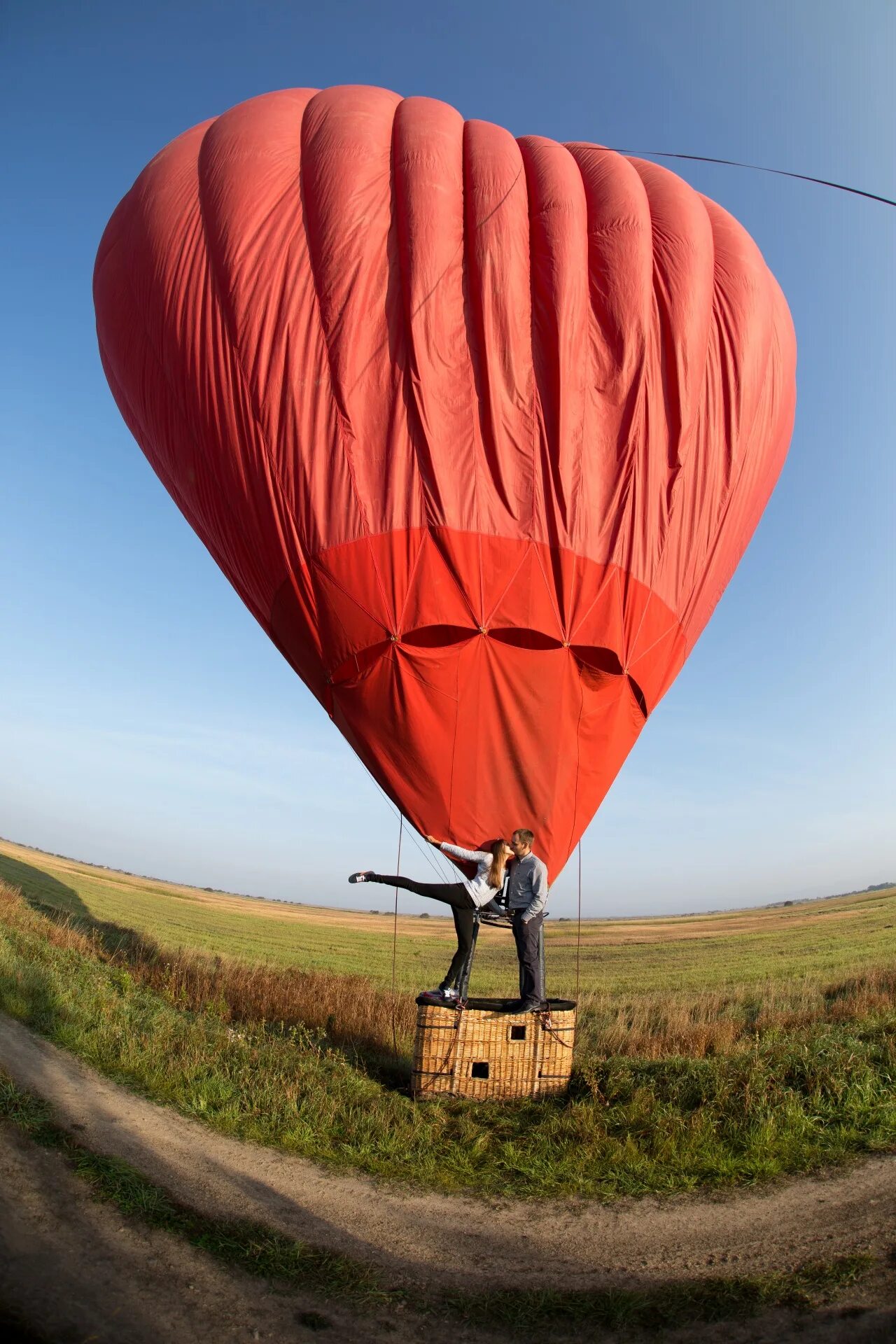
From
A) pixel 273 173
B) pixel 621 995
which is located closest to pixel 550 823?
pixel 273 173

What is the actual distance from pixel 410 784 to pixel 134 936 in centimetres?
1306

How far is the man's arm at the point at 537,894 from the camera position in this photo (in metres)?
7.03

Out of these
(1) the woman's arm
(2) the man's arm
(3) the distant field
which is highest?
(1) the woman's arm

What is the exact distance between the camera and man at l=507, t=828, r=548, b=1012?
6.99 metres

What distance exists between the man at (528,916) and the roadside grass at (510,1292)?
10.6 ft

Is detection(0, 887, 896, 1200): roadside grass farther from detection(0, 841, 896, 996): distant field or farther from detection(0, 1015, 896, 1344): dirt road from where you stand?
detection(0, 841, 896, 996): distant field

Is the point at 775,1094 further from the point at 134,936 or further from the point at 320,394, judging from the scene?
the point at 134,936

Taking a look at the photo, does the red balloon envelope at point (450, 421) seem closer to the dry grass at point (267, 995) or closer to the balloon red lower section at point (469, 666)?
the balloon red lower section at point (469, 666)

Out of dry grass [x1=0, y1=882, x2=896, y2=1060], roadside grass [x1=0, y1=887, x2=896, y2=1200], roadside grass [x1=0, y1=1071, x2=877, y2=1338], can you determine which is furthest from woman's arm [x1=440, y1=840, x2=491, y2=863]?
roadside grass [x1=0, y1=1071, x2=877, y2=1338]

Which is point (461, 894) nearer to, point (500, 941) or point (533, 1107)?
point (533, 1107)

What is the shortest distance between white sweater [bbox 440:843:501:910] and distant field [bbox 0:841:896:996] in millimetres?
12656

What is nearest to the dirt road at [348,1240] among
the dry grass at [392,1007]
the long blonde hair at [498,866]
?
the long blonde hair at [498,866]

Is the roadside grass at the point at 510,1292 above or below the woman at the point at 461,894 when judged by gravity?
below

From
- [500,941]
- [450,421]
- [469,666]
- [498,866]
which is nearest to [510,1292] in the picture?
[498,866]
